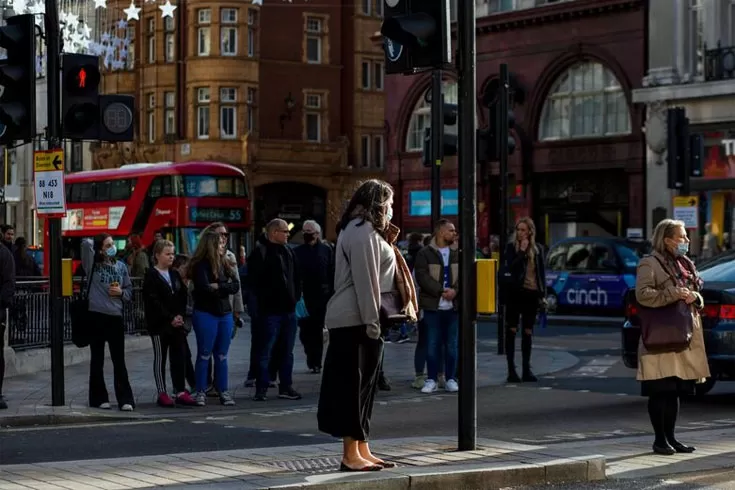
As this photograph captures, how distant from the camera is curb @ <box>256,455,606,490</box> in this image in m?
8.70

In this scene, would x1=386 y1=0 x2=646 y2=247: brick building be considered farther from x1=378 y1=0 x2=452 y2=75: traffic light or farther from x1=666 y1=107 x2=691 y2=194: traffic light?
x1=378 y1=0 x2=452 y2=75: traffic light

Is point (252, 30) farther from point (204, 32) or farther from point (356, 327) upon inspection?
point (356, 327)

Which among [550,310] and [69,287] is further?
[550,310]

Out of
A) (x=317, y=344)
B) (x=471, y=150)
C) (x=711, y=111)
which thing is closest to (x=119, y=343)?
(x=317, y=344)

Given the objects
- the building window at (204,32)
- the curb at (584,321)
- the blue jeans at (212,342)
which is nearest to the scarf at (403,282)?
the blue jeans at (212,342)

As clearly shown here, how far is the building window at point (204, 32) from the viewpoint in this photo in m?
59.7

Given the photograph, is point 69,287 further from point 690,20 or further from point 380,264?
point 690,20

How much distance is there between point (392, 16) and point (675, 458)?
355 centimetres

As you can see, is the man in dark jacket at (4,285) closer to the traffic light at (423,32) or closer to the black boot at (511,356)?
the black boot at (511,356)

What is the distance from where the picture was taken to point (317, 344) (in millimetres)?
19109

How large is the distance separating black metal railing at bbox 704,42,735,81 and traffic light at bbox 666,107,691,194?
14829 mm

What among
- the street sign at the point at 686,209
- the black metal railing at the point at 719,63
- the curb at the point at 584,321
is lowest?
the curb at the point at 584,321

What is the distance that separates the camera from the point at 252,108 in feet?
197

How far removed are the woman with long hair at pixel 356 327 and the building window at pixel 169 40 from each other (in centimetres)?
5216
